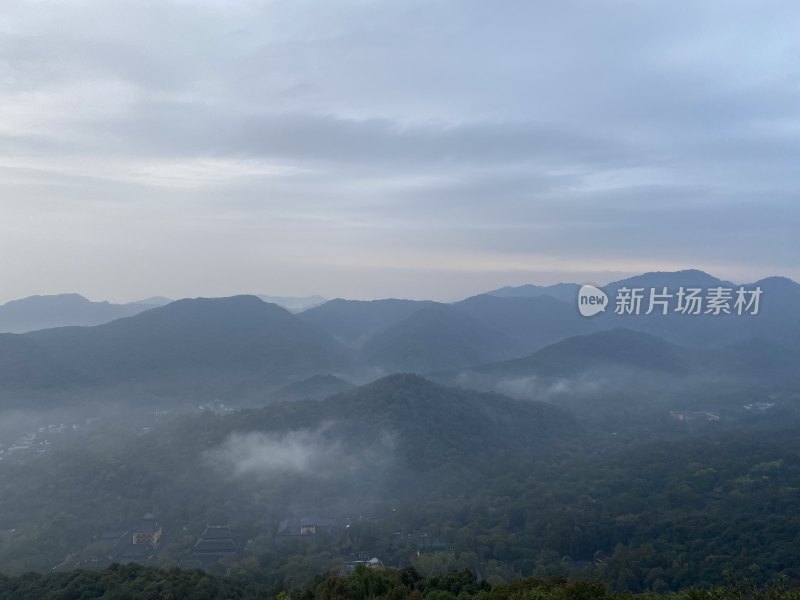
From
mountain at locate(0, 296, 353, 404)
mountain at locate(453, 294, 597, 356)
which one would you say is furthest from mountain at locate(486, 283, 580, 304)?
mountain at locate(0, 296, 353, 404)

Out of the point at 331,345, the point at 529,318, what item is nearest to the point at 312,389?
the point at 331,345

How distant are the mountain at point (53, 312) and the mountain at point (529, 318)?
6936 centimetres

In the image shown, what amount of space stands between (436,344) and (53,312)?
74417mm

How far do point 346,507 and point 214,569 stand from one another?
9982mm

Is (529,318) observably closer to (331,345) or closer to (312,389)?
(331,345)

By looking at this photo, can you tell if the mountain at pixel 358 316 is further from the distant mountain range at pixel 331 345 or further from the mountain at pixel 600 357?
the mountain at pixel 600 357

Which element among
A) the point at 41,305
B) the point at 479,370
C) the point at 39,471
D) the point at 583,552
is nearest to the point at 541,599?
the point at 583,552

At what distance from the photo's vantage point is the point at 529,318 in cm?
12369

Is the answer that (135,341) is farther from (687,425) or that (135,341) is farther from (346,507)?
(687,425)

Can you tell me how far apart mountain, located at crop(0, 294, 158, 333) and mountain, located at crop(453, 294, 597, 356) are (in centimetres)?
6936

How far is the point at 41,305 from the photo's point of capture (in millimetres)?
121688

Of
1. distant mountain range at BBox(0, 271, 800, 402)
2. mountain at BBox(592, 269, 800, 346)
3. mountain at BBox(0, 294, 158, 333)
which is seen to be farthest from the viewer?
mountain at BBox(0, 294, 158, 333)

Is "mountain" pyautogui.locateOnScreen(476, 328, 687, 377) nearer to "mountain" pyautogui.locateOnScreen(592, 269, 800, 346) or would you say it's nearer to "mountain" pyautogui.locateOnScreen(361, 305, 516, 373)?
"mountain" pyautogui.locateOnScreen(592, 269, 800, 346)

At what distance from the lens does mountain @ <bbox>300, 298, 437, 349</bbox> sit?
123688 mm
